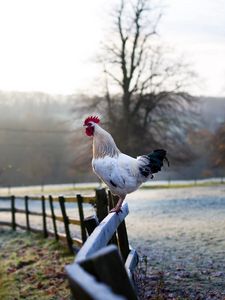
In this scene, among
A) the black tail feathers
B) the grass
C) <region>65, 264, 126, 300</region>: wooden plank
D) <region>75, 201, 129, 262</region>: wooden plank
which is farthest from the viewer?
the grass

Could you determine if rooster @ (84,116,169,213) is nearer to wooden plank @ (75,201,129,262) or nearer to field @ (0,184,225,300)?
field @ (0,184,225,300)

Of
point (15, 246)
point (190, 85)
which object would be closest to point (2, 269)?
point (15, 246)

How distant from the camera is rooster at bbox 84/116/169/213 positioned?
6445mm

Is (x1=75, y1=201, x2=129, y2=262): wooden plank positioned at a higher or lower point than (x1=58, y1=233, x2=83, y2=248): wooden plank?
higher

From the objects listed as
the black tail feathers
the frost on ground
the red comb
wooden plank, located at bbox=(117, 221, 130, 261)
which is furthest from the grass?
the red comb

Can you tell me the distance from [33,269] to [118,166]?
5.02 m

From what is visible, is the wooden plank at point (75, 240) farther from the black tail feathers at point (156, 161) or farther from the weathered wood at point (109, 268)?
the weathered wood at point (109, 268)

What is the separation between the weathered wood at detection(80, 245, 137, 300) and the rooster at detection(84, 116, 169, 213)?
3782mm

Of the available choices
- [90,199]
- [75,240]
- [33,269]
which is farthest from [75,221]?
[90,199]

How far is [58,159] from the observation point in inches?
3684

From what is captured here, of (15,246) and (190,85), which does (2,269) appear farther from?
(190,85)

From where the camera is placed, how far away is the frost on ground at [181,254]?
710 cm

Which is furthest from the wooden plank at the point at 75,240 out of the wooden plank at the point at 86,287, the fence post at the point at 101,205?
the wooden plank at the point at 86,287

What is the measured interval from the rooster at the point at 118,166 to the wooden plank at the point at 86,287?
156 inches
